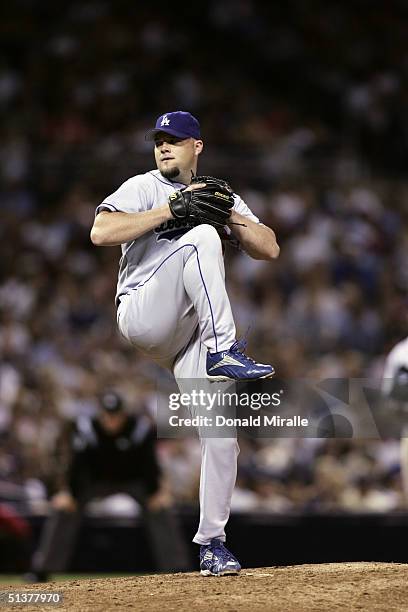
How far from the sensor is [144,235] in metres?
4.80

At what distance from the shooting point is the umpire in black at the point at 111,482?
8.64 metres

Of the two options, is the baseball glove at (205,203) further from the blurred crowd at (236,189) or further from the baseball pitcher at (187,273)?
the blurred crowd at (236,189)

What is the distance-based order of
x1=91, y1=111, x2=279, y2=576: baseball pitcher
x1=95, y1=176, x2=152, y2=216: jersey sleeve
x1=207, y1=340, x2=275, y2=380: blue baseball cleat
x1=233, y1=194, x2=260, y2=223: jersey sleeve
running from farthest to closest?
x1=233, y1=194, x2=260, y2=223: jersey sleeve
x1=95, y1=176, x2=152, y2=216: jersey sleeve
x1=91, y1=111, x2=279, y2=576: baseball pitcher
x1=207, y1=340, x2=275, y2=380: blue baseball cleat

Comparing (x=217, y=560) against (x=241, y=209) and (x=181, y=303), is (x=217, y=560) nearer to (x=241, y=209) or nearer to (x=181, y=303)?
(x=181, y=303)

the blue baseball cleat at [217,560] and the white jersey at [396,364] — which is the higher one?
the white jersey at [396,364]

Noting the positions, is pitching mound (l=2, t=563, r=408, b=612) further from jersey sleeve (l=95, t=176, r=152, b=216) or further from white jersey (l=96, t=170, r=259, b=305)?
jersey sleeve (l=95, t=176, r=152, b=216)

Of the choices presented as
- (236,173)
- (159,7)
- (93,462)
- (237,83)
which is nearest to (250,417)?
(93,462)

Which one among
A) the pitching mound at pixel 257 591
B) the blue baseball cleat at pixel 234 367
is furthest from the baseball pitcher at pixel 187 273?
the pitching mound at pixel 257 591

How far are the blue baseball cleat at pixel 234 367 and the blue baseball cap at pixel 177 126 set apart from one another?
0.98m

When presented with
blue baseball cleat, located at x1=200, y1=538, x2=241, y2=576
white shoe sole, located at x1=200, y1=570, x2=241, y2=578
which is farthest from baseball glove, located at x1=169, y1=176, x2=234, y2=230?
white shoe sole, located at x1=200, y1=570, x2=241, y2=578

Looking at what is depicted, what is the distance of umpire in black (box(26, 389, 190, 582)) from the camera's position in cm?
864

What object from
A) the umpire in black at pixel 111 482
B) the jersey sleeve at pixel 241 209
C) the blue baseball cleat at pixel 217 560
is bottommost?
the blue baseball cleat at pixel 217 560

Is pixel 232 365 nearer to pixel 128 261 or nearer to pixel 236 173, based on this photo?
pixel 128 261

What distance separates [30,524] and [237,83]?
22.1 feet
